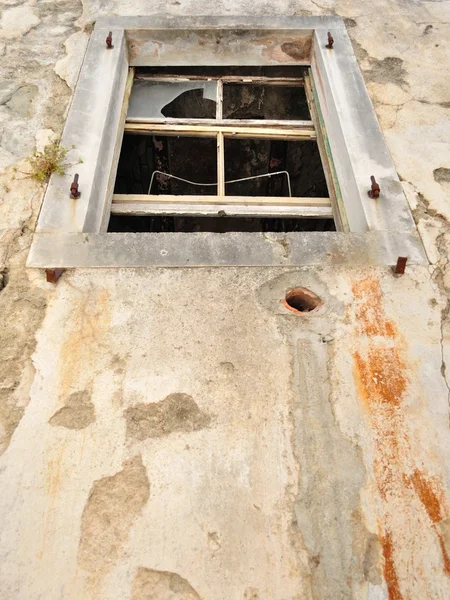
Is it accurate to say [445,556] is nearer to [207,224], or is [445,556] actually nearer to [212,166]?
[207,224]

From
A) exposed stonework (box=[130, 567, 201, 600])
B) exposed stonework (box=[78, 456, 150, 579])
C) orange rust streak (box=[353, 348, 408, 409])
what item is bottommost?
exposed stonework (box=[130, 567, 201, 600])

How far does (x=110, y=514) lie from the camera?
140 cm

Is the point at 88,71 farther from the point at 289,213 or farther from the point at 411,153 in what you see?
the point at 411,153

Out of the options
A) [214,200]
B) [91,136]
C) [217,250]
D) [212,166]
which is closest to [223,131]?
[214,200]

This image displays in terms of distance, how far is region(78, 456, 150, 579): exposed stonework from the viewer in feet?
4.40

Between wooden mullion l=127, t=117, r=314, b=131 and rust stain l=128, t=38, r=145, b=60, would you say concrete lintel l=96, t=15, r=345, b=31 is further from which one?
wooden mullion l=127, t=117, r=314, b=131

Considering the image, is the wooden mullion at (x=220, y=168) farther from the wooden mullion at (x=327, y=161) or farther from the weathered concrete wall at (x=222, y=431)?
the weathered concrete wall at (x=222, y=431)

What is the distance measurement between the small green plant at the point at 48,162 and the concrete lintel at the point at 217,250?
416 mm

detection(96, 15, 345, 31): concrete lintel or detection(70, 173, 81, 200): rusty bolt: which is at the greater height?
detection(96, 15, 345, 31): concrete lintel

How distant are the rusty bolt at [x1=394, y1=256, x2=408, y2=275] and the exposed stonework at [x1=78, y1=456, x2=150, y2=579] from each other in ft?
4.33

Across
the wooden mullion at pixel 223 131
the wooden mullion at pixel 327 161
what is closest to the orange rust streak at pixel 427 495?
the wooden mullion at pixel 327 161

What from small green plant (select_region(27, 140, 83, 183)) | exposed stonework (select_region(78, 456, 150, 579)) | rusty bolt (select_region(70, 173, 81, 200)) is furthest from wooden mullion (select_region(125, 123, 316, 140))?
exposed stonework (select_region(78, 456, 150, 579))

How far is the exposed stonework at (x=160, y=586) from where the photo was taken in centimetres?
129

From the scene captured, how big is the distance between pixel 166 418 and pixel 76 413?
326 mm
